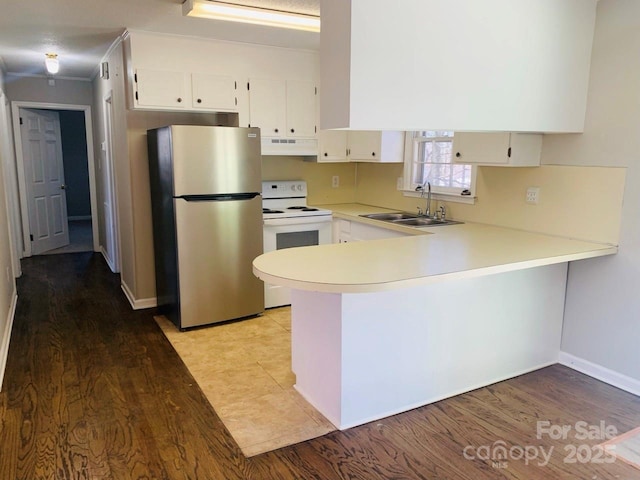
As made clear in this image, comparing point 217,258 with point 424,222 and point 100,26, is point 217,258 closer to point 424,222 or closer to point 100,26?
point 424,222

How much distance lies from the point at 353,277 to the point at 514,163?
1.65 metres

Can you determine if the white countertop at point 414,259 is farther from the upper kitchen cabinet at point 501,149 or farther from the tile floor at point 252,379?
the tile floor at point 252,379

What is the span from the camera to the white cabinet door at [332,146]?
15.1ft

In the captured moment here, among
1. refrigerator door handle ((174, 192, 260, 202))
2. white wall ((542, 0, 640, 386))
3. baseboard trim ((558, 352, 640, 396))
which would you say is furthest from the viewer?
refrigerator door handle ((174, 192, 260, 202))

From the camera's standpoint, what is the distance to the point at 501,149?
10.4 ft

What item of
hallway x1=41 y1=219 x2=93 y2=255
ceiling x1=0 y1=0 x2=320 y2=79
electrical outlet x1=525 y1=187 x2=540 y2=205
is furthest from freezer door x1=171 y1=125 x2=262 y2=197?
hallway x1=41 y1=219 x2=93 y2=255

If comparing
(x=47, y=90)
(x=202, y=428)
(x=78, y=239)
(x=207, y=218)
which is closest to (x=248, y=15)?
(x=207, y=218)

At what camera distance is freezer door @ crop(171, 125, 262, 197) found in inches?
142

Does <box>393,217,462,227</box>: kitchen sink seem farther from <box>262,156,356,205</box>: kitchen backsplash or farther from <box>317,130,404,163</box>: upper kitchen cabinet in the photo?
<box>262,156,356,205</box>: kitchen backsplash

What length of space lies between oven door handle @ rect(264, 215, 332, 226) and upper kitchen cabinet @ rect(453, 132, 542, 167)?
1425 mm

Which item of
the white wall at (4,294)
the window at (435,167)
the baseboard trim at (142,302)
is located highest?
the window at (435,167)

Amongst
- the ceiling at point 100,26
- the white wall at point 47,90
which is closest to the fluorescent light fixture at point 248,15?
the ceiling at point 100,26

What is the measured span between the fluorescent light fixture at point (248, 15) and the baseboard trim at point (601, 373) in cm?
297

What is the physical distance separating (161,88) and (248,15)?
949mm
